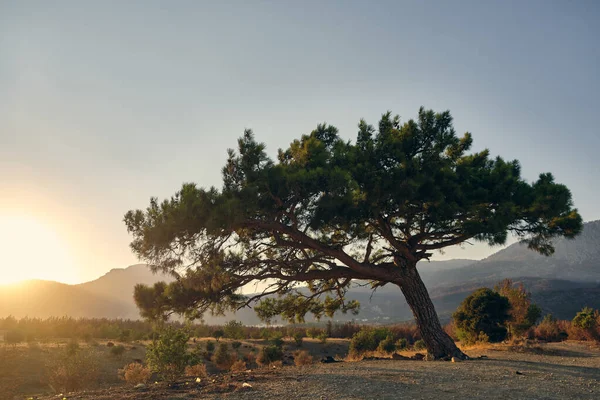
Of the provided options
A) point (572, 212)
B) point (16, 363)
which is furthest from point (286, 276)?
point (16, 363)

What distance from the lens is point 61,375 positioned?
13.5m

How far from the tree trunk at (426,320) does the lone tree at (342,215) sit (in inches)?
1.4

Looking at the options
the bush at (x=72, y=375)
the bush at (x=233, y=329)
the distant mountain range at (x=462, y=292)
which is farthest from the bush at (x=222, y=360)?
the distant mountain range at (x=462, y=292)

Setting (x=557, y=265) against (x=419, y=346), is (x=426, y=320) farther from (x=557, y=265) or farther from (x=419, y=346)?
(x=557, y=265)

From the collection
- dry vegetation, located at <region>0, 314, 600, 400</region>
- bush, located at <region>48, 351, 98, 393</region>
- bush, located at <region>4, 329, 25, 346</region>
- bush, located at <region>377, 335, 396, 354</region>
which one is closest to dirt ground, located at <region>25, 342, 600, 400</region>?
dry vegetation, located at <region>0, 314, 600, 400</region>

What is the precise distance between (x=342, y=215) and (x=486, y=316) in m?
12.6

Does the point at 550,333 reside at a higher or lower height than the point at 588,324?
lower

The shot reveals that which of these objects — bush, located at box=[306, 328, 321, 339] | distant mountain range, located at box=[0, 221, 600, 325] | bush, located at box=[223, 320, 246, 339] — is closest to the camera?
bush, located at box=[223, 320, 246, 339]

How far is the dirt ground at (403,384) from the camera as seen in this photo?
24.4ft

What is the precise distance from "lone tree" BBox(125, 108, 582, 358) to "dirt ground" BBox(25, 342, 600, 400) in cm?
263

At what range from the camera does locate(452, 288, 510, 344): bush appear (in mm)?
19453

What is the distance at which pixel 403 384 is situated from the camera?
8305 millimetres

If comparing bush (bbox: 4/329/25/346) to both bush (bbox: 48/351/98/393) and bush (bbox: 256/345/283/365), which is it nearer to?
bush (bbox: 48/351/98/393)

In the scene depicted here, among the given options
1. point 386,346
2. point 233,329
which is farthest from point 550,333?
point 233,329
